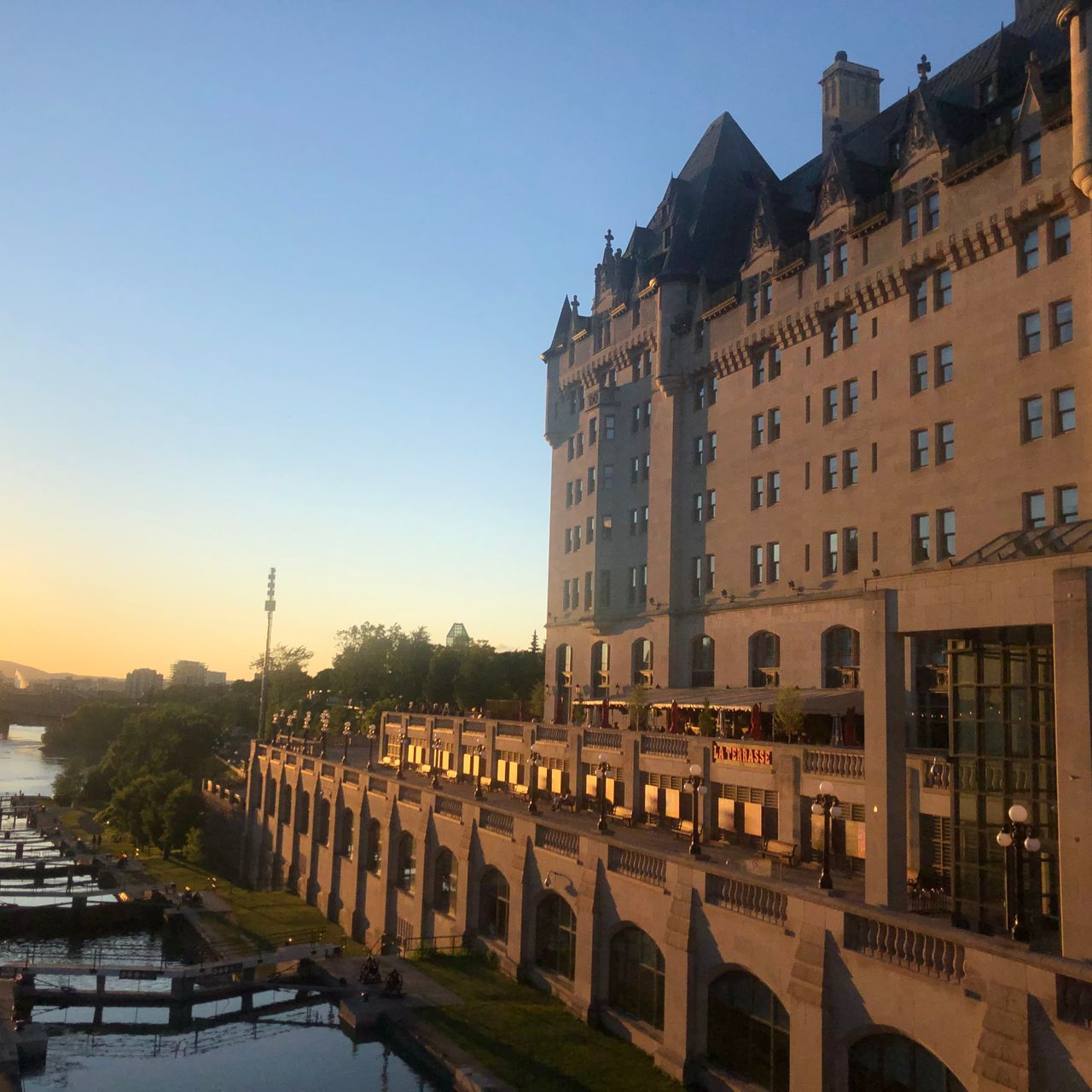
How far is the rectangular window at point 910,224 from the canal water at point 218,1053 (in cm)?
3874

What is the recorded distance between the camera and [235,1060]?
30.1 m

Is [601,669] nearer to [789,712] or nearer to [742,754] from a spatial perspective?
[742,754]

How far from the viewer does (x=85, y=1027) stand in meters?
33.5

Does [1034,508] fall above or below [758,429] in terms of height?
below

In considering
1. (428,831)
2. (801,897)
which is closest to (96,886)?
(428,831)

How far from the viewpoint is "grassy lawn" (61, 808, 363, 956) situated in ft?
174

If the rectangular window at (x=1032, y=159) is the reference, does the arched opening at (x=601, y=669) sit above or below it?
below

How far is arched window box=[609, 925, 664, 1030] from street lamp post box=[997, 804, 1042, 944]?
1004 centimetres

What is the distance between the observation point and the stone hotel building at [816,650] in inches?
811

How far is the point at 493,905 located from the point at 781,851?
37.0 ft

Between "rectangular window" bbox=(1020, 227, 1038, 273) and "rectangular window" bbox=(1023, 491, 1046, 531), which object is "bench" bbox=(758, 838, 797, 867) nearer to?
"rectangular window" bbox=(1023, 491, 1046, 531)

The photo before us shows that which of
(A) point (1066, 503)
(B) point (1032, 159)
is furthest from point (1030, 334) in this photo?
(A) point (1066, 503)

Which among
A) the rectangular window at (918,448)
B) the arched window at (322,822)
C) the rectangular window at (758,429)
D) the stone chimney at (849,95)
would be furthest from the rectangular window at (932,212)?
the arched window at (322,822)

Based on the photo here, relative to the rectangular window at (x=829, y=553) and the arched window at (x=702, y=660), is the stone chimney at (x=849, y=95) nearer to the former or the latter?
the rectangular window at (x=829, y=553)
